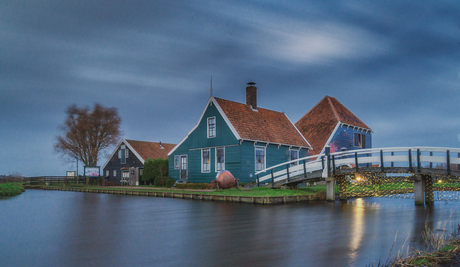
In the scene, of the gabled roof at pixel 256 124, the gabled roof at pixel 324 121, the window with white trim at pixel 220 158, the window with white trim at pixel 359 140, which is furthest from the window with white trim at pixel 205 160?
the window with white trim at pixel 359 140

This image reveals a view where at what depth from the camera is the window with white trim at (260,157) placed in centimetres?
2862

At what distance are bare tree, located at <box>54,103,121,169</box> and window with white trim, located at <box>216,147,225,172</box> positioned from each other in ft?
85.7

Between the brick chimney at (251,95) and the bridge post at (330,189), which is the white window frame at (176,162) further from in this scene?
the bridge post at (330,189)

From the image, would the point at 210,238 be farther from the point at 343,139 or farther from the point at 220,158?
the point at 343,139

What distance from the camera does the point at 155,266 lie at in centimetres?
674

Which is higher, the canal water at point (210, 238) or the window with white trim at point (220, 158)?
the window with white trim at point (220, 158)

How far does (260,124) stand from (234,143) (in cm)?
402

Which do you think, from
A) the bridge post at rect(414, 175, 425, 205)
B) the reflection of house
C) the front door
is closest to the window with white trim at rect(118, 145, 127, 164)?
the reflection of house

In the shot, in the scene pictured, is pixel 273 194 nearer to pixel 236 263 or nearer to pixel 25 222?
pixel 25 222

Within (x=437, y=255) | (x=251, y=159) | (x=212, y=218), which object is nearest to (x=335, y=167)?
(x=251, y=159)

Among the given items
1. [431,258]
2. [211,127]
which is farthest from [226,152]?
[431,258]

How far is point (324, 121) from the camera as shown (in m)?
36.8

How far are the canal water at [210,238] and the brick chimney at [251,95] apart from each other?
18.2 meters

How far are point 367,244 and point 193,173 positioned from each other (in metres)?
23.1
